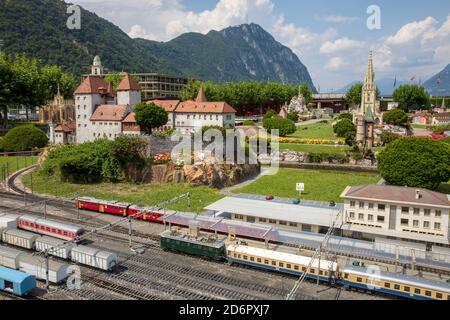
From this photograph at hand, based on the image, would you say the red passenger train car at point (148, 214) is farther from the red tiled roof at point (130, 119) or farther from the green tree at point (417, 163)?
the red tiled roof at point (130, 119)

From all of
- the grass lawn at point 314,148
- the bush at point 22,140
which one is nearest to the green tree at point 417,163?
the grass lawn at point 314,148

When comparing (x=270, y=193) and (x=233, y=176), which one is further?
(x=233, y=176)

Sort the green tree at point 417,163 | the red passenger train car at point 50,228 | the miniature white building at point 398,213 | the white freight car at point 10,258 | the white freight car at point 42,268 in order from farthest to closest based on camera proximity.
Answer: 1. the green tree at point 417,163
2. the red passenger train car at point 50,228
3. the miniature white building at point 398,213
4. the white freight car at point 10,258
5. the white freight car at point 42,268

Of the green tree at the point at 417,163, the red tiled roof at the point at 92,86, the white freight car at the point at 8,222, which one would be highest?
the red tiled roof at the point at 92,86

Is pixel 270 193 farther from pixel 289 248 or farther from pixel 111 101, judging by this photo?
pixel 111 101

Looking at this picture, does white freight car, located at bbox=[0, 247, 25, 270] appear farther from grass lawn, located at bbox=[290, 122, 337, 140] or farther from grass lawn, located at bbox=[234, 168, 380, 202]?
grass lawn, located at bbox=[290, 122, 337, 140]

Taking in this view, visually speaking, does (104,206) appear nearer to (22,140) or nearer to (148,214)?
(148,214)

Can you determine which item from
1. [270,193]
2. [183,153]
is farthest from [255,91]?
[270,193]
